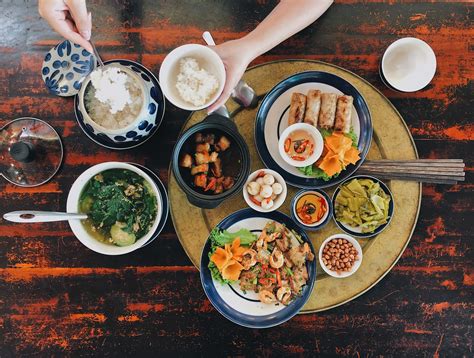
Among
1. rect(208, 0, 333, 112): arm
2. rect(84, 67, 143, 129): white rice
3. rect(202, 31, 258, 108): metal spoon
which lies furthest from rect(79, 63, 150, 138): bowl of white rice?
rect(202, 31, 258, 108): metal spoon

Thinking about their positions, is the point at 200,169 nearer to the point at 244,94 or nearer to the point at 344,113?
the point at 244,94

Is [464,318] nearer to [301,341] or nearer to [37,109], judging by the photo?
[301,341]

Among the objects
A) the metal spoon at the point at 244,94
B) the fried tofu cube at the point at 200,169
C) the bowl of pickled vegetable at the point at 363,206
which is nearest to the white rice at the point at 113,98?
the fried tofu cube at the point at 200,169

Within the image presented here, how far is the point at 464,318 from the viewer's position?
2.31 m

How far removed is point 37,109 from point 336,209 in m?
1.74

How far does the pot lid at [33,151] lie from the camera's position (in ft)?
7.53

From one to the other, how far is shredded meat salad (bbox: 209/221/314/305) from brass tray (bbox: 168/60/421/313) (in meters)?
0.14

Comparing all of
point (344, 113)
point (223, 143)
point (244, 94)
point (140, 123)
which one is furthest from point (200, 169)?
point (344, 113)

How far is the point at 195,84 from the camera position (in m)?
1.85

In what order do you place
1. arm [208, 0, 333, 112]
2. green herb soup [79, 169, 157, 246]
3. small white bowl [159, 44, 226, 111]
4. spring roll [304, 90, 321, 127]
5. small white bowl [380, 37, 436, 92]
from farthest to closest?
small white bowl [380, 37, 436, 92], spring roll [304, 90, 321, 127], green herb soup [79, 169, 157, 246], arm [208, 0, 333, 112], small white bowl [159, 44, 226, 111]

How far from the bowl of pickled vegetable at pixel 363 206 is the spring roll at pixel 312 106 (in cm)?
37

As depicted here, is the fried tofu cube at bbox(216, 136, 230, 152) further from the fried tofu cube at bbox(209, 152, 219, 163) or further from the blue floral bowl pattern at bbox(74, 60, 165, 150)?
the blue floral bowl pattern at bbox(74, 60, 165, 150)

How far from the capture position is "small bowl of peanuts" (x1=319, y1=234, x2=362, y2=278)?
216 cm

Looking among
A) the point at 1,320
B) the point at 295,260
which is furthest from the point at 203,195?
the point at 1,320
